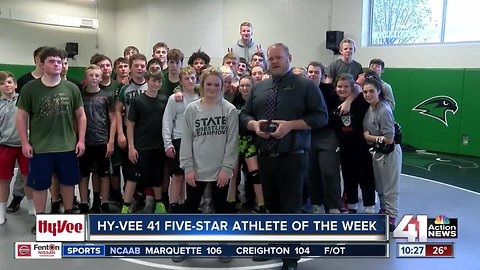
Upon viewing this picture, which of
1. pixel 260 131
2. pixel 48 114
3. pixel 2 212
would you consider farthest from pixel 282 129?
pixel 2 212

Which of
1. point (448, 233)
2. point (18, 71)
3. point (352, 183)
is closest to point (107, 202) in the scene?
point (352, 183)

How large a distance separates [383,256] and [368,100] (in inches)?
53.6

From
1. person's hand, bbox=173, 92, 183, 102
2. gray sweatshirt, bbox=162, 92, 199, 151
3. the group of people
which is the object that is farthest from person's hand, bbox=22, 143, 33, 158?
person's hand, bbox=173, 92, 183, 102

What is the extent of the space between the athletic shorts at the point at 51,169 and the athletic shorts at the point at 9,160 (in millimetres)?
Result: 677

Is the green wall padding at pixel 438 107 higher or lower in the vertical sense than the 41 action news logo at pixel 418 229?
higher

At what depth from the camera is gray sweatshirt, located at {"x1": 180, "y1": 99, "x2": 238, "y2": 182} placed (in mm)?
3271

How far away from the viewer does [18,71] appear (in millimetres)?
11383

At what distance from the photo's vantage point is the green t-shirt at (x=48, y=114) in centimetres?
360

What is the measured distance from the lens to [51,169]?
3703mm

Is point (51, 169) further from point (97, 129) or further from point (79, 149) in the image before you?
point (97, 129)

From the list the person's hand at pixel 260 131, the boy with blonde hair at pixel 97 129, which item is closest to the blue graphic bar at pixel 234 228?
the person's hand at pixel 260 131

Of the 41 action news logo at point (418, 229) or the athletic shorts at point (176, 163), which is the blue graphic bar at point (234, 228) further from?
the athletic shorts at point (176, 163)

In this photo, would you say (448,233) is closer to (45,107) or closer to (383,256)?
(383,256)

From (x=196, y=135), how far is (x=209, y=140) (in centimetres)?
11
